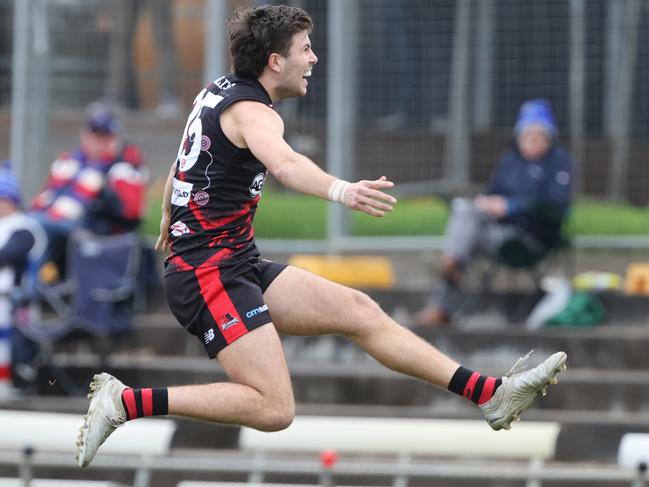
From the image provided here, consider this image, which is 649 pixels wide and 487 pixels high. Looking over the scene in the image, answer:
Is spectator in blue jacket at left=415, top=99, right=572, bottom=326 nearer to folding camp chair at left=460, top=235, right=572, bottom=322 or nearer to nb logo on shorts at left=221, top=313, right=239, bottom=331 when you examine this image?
folding camp chair at left=460, top=235, right=572, bottom=322

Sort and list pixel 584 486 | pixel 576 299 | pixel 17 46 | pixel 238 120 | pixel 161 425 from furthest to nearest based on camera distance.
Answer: pixel 17 46 < pixel 576 299 < pixel 161 425 < pixel 584 486 < pixel 238 120

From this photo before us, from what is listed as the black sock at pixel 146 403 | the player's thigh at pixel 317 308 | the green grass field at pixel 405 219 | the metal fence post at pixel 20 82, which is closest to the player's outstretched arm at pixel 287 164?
the player's thigh at pixel 317 308

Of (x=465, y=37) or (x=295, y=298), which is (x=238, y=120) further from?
(x=465, y=37)

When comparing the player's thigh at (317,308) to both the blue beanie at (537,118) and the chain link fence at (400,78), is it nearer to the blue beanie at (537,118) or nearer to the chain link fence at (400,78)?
the blue beanie at (537,118)

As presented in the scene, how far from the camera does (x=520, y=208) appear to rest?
10.5 meters

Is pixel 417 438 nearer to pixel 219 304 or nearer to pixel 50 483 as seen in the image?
pixel 50 483

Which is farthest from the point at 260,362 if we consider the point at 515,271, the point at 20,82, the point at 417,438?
the point at 20,82

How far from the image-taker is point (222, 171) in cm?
632

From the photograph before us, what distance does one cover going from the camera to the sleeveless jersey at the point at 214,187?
6.30m

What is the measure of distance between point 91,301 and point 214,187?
4105 mm

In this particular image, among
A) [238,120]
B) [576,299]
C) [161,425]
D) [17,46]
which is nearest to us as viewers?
[238,120]

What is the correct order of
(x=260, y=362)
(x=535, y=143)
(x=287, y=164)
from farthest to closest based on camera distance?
(x=535, y=143) → (x=260, y=362) → (x=287, y=164)

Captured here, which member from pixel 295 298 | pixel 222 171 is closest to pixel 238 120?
pixel 222 171

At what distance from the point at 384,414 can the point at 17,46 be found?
4131 millimetres
